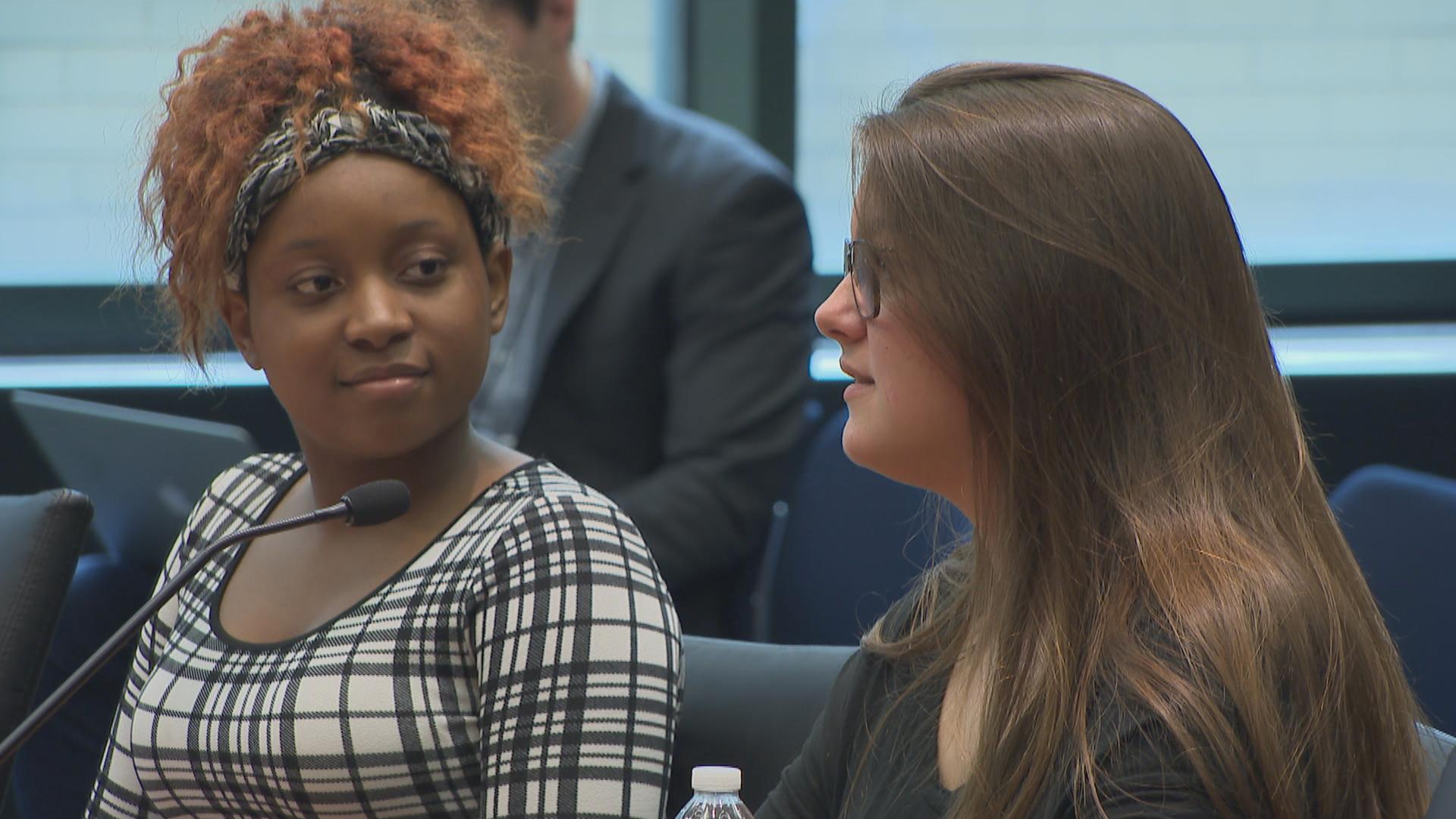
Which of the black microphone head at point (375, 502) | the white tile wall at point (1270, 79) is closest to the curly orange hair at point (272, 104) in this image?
the black microphone head at point (375, 502)

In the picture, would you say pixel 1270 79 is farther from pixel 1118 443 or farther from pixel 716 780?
pixel 716 780

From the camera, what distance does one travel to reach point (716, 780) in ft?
3.42

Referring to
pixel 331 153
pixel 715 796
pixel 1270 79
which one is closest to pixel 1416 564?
pixel 715 796

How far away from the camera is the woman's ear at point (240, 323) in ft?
4.28

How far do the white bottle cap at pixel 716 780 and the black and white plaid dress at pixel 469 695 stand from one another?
96 mm

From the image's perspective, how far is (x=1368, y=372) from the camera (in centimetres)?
334

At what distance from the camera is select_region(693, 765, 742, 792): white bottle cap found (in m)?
1.04

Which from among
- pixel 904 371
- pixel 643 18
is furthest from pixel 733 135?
pixel 904 371

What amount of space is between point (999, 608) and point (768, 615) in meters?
1.53

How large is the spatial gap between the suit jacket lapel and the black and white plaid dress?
1.05 m

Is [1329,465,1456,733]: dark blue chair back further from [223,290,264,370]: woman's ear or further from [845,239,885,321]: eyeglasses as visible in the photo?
[223,290,264,370]: woman's ear

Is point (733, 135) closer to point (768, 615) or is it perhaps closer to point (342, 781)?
point (768, 615)

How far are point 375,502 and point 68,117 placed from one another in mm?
2667

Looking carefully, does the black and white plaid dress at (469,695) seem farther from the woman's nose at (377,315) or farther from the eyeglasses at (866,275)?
the eyeglasses at (866,275)
